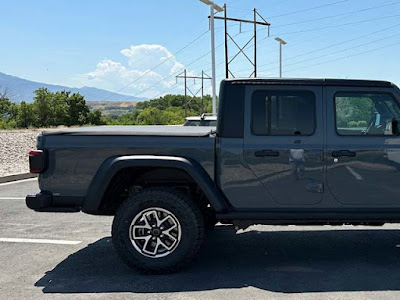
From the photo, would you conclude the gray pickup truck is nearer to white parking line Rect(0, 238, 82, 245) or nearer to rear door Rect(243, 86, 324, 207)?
rear door Rect(243, 86, 324, 207)

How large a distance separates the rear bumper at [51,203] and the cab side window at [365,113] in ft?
9.29

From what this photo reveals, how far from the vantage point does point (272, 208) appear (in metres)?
4.04

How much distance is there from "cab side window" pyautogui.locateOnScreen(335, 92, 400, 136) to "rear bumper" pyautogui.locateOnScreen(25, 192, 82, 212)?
111 inches

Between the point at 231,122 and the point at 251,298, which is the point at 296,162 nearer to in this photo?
the point at 231,122

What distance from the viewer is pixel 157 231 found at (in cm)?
406

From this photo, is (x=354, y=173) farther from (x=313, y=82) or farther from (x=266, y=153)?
(x=313, y=82)

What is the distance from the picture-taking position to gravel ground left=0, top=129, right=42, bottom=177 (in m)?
11.9

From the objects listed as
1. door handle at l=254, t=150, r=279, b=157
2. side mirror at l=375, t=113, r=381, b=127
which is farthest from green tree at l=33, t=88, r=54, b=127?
side mirror at l=375, t=113, r=381, b=127

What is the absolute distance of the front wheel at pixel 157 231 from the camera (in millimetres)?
4023

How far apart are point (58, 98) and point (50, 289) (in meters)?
99.9

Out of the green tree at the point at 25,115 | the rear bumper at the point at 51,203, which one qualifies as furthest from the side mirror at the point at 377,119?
the green tree at the point at 25,115

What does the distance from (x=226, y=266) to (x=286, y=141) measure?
1511mm

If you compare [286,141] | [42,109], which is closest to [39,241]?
[286,141]

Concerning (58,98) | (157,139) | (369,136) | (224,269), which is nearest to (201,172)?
(157,139)
